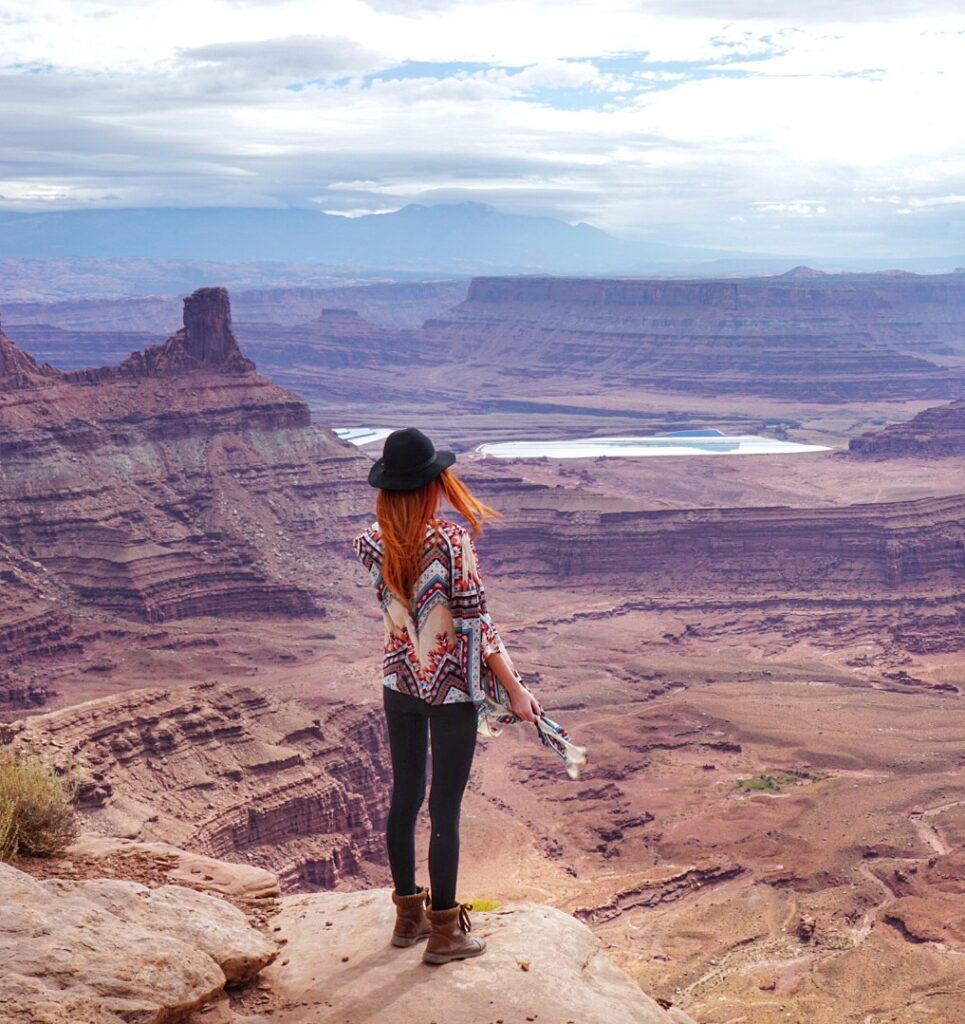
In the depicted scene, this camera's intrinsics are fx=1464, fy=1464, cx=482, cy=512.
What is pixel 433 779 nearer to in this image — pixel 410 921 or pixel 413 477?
pixel 410 921

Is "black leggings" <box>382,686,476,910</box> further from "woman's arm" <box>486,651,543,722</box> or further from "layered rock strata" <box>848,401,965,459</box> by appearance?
"layered rock strata" <box>848,401,965,459</box>

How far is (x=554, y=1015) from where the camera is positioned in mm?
9227

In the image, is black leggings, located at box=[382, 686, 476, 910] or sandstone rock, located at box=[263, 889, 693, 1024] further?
black leggings, located at box=[382, 686, 476, 910]

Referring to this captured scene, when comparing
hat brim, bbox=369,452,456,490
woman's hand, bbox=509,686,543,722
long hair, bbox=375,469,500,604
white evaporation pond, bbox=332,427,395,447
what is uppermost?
hat brim, bbox=369,452,456,490

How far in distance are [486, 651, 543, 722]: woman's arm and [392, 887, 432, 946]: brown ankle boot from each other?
5.35 feet

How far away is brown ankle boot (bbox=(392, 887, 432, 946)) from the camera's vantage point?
10.4 meters

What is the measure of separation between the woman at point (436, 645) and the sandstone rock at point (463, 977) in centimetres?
25

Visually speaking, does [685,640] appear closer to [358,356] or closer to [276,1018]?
[276,1018]

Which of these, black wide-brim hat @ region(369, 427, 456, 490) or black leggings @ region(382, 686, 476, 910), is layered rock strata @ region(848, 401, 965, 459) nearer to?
black leggings @ region(382, 686, 476, 910)

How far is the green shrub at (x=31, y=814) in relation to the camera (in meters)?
10.7

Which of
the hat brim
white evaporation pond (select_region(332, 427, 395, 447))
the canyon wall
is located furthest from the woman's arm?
white evaporation pond (select_region(332, 427, 395, 447))

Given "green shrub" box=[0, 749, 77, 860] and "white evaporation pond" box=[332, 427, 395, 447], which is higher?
"green shrub" box=[0, 749, 77, 860]

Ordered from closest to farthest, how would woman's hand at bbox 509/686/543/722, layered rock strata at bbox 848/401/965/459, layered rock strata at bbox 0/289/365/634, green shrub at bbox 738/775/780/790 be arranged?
woman's hand at bbox 509/686/543/722
green shrub at bbox 738/775/780/790
layered rock strata at bbox 0/289/365/634
layered rock strata at bbox 848/401/965/459

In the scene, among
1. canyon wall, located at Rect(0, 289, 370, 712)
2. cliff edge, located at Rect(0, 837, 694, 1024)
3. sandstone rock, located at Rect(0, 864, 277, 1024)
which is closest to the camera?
sandstone rock, located at Rect(0, 864, 277, 1024)
